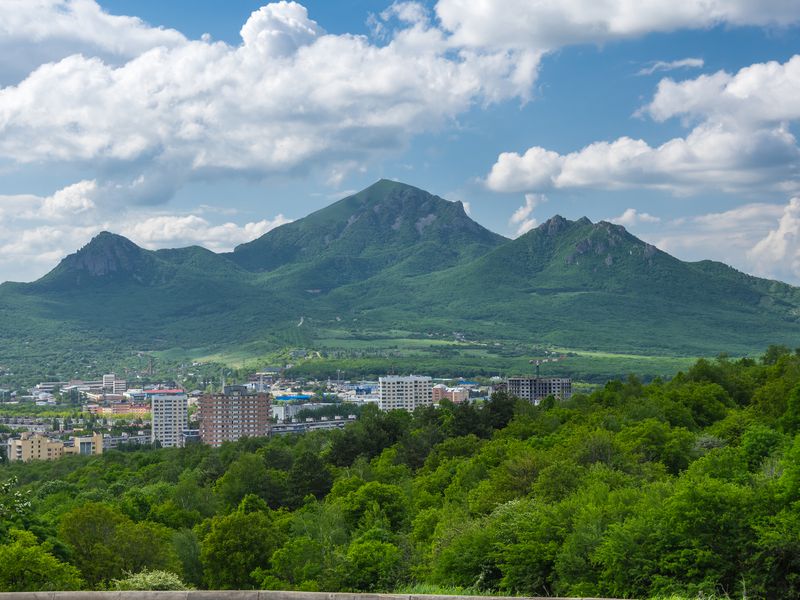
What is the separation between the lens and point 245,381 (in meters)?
200

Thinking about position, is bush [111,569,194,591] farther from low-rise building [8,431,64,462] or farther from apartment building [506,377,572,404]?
apartment building [506,377,572,404]

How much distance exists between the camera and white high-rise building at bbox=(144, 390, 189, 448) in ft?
442

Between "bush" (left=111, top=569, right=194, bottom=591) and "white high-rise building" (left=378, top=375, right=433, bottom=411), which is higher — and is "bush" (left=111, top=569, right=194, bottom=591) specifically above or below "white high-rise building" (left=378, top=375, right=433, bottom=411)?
above

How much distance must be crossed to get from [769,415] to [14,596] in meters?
41.2

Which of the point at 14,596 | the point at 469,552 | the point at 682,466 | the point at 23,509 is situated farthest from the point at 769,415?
the point at 14,596

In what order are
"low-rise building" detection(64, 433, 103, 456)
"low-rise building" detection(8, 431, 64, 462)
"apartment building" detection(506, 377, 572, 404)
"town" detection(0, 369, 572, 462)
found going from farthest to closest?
"apartment building" detection(506, 377, 572, 404), "town" detection(0, 369, 572, 462), "low-rise building" detection(64, 433, 103, 456), "low-rise building" detection(8, 431, 64, 462)

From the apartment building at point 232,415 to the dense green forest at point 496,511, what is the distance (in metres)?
67.0

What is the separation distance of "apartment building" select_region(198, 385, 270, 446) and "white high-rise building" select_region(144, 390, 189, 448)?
4.37 m

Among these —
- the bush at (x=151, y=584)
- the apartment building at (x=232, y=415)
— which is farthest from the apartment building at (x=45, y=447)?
the bush at (x=151, y=584)

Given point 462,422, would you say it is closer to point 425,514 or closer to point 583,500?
point 425,514

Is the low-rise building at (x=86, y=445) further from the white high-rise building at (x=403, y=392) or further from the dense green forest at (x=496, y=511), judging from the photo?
the white high-rise building at (x=403, y=392)

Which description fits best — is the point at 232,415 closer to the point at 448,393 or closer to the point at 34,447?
the point at 34,447

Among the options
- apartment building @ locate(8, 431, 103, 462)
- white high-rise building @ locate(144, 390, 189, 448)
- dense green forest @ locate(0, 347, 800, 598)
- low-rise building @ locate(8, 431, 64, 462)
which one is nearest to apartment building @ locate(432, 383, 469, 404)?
white high-rise building @ locate(144, 390, 189, 448)

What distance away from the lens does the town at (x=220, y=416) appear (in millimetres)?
117000
